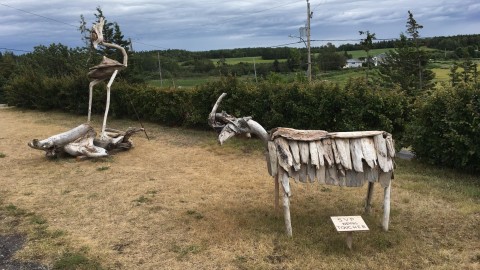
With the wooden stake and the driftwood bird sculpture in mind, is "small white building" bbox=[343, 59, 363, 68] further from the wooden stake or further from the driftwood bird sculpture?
the wooden stake

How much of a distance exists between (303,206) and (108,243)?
3330 millimetres

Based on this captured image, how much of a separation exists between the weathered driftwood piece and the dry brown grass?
37 cm

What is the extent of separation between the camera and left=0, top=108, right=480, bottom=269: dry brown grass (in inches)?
216

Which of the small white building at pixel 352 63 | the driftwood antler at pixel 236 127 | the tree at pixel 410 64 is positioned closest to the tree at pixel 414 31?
the tree at pixel 410 64

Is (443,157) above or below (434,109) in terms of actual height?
below

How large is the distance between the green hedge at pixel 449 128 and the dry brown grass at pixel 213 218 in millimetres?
625

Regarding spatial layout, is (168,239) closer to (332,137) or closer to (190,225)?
(190,225)

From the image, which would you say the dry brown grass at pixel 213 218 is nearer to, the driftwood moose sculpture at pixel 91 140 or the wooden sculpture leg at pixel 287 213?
the wooden sculpture leg at pixel 287 213

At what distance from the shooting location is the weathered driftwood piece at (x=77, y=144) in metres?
11.0

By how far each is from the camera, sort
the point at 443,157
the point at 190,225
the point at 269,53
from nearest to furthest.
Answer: the point at 190,225, the point at 443,157, the point at 269,53

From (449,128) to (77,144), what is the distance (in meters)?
9.31

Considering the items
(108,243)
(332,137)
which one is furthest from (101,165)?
(332,137)

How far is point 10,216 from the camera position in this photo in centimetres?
723

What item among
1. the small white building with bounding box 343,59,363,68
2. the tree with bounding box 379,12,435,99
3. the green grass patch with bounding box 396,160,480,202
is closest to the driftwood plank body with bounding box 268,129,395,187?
the green grass patch with bounding box 396,160,480,202
